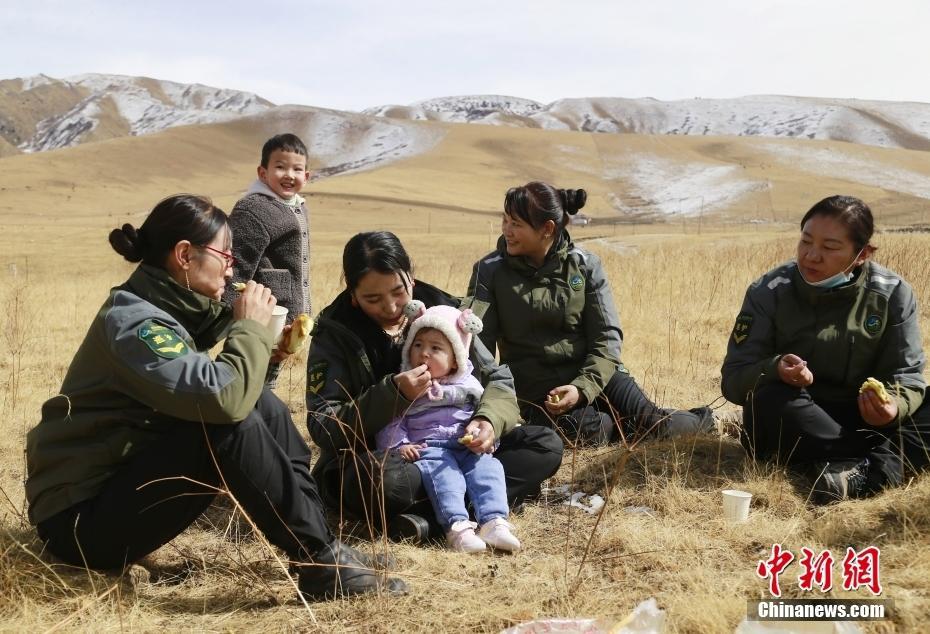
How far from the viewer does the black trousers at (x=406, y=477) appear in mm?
3305

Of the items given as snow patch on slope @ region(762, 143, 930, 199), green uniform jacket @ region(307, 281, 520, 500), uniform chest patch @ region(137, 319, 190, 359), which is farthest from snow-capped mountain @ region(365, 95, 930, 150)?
uniform chest patch @ region(137, 319, 190, 359)

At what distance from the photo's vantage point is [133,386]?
2.60m

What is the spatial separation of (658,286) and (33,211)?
3374 cm

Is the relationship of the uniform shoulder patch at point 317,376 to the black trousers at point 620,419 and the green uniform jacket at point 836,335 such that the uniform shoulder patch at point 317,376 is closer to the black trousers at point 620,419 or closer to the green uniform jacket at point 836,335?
the black trousers at point 620,419

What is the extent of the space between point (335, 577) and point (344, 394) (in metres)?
0.96

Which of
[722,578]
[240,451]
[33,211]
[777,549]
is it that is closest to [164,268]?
[240,451]

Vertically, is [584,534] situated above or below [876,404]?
below

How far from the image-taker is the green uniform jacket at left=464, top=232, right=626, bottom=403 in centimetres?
455

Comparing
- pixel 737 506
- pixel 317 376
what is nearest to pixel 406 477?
pixel 317 376

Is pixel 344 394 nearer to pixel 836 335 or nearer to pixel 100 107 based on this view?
pixel 836 335

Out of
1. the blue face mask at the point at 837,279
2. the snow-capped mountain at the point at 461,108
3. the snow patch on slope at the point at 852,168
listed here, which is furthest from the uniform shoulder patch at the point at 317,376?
the snow-capped mountain at the point at 461,108

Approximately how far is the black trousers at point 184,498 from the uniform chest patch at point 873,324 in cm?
256

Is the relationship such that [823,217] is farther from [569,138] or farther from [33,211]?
[569,138]

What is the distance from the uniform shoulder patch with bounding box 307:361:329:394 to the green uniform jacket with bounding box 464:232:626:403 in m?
1.29
